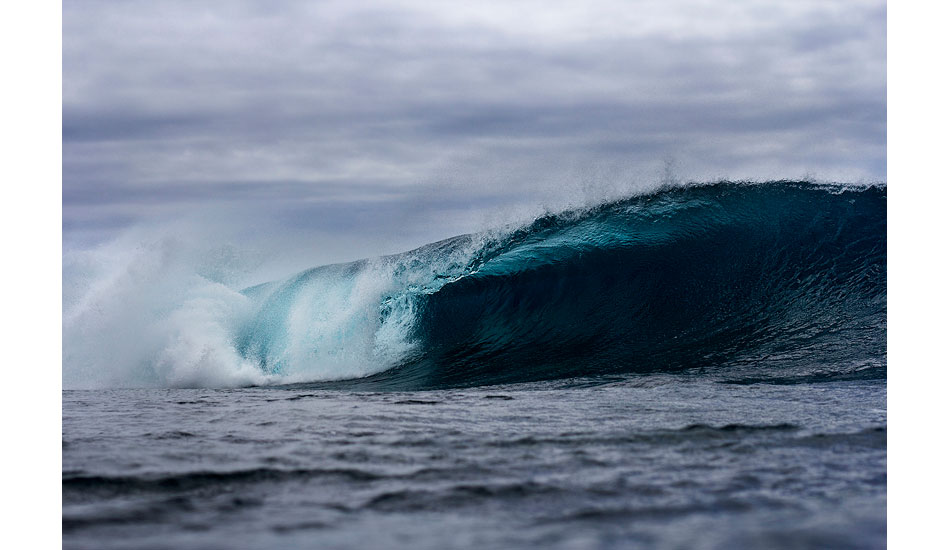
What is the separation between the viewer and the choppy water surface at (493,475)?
2.74 meters

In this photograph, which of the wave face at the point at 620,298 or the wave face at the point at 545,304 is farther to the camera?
the wave face at the point at 545,304

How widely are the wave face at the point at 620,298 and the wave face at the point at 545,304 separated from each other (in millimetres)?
27

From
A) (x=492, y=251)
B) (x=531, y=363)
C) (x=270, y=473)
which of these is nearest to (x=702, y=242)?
(x=492, y=251)

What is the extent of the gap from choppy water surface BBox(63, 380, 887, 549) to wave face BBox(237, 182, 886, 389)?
7.38ft

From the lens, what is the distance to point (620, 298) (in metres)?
9.77

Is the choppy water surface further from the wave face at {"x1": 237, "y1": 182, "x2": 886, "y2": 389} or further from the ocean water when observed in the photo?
the wave face at {"x1": 237, "y1": 182, "x2": 886, "y2": 389}

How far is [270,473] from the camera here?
3584 mm

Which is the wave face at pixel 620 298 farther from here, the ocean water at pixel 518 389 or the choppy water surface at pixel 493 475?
the choppy water surface at pixel 493 475

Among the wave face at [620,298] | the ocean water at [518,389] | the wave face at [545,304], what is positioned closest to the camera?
the ocean water at [518,389]

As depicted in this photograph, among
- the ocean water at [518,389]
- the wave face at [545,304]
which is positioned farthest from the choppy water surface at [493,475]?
the wave face at [545,304]

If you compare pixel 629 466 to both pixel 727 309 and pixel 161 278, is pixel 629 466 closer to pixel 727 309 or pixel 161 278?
pixel 727 309

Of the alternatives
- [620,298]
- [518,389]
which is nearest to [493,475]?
[518,389]

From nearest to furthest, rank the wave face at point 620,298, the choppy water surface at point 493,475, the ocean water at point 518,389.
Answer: the choppy water surface at point 493,475 → the ocean water at point 518,389 → the wave face at point 620,298

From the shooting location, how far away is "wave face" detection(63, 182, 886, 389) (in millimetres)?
8266
